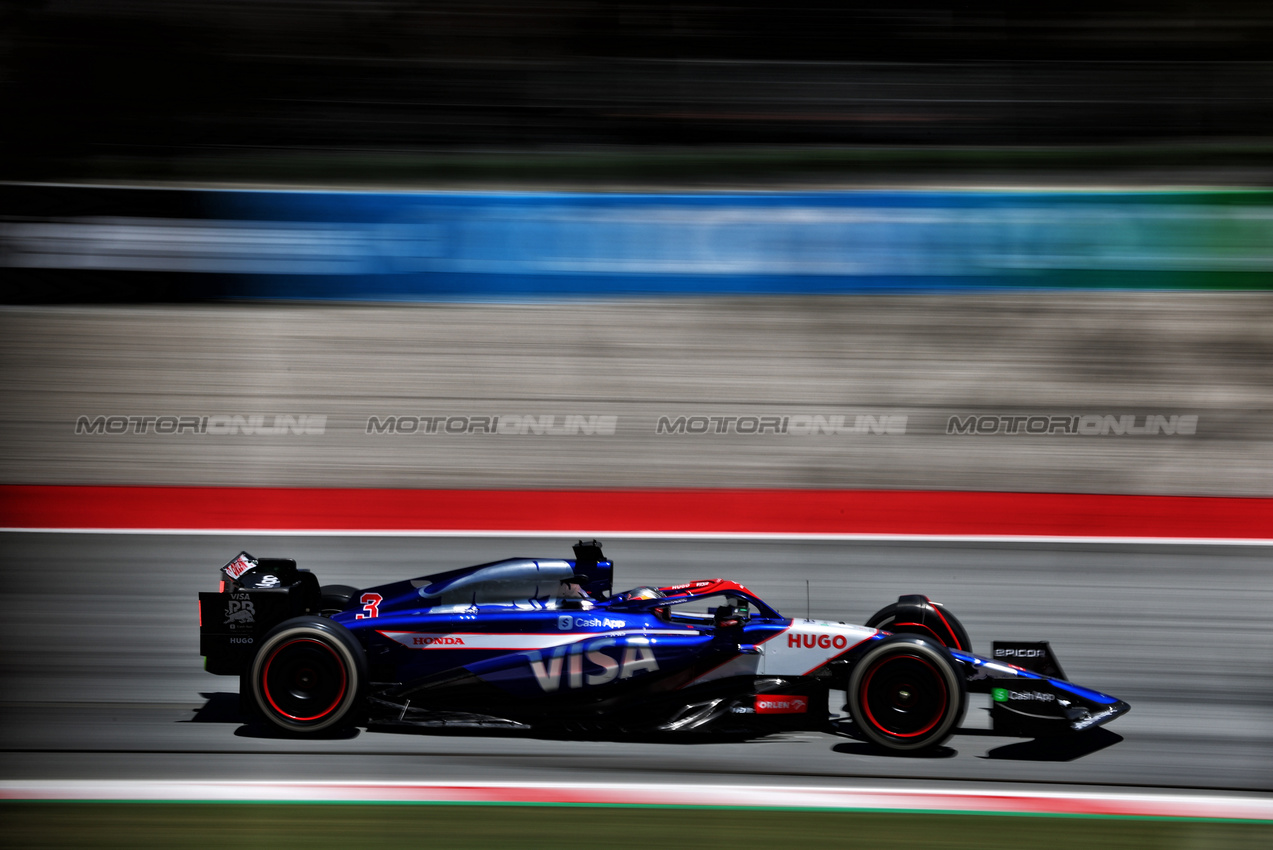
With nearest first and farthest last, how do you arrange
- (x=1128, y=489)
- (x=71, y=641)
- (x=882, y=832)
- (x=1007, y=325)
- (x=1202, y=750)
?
(x=882, y=832), (x=1202, y=750), (x=71, y=641), (x=1128, y=489), (x=1007, y=325)

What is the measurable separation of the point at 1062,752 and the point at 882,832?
140 cm

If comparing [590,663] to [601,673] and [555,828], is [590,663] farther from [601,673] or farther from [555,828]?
[555,828]

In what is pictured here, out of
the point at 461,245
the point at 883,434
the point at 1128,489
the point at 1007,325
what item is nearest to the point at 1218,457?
the point at 1128,489

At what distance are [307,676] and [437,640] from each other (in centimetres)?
59

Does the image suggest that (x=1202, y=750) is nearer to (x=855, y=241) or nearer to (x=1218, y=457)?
(x=1218, y=457)

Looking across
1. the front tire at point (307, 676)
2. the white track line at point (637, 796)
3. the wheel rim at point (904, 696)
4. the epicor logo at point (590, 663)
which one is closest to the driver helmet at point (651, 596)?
the epicor logo at point (590, 663)

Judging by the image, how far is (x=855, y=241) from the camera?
10.2 m

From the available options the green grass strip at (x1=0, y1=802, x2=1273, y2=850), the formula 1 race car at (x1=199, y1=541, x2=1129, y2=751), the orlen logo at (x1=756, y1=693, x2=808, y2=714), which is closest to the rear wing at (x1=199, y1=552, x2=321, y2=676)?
the formula 1 race car at (x1=199, y1=541, x2=1129, y2=751)

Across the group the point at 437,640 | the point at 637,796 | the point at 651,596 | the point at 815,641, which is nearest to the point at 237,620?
the point at 437,640

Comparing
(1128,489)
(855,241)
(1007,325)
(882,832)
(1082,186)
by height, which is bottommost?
(882,832)

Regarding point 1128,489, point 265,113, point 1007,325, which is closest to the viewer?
point 1128,489

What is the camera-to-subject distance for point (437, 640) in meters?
4.79

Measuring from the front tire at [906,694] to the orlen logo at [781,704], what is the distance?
21 centimetres

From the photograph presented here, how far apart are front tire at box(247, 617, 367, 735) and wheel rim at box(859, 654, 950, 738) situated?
2.22m
